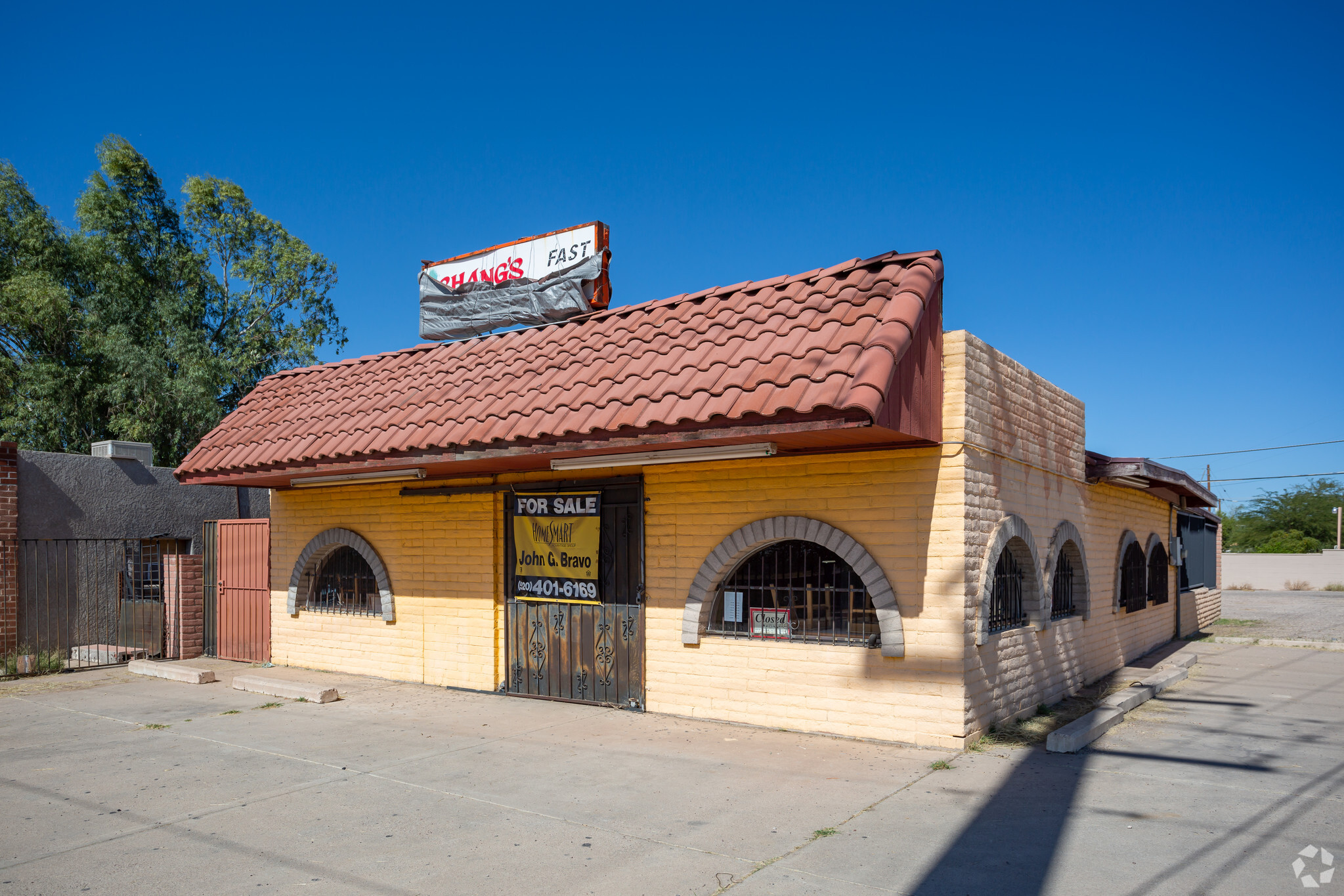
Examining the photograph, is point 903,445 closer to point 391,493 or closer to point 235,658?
point 391,493

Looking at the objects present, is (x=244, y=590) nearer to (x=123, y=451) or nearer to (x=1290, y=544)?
(x=123, y=451)

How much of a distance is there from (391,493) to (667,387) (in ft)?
17.6

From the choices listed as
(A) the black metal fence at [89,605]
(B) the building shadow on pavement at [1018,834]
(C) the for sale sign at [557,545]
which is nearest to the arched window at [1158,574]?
(B) the building shadow on pavement at [1018,834]

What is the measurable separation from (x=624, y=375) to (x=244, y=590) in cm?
844

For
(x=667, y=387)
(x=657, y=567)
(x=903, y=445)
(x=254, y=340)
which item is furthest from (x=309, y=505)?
(x=254, y=340)

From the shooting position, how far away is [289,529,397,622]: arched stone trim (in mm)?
11891

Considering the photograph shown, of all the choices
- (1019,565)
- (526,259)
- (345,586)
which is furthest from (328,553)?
(1019,565)

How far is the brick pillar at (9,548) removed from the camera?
12.9 meters

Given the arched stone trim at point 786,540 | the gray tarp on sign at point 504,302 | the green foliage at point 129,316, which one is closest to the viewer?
the arched stone trim at point 786,540

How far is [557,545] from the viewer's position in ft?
33.9

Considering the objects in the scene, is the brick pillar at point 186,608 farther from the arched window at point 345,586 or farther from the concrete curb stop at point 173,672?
the arched window at point 345,586

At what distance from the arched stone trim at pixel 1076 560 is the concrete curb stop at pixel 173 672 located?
10729 millimetres

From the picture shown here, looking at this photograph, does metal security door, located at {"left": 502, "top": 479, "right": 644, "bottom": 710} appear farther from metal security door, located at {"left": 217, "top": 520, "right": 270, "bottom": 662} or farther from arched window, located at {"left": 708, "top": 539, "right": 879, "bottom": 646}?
metal security door, located at {"left": 217, "top": 520, "right": 270, "bottom": 662}

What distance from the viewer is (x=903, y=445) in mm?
7898
